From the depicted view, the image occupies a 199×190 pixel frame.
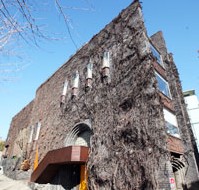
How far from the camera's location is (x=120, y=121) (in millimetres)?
9430

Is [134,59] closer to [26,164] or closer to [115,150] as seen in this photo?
[115,150]

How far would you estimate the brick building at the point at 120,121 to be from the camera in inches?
313

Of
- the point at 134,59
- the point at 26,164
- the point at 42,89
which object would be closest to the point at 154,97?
the point at 134,59

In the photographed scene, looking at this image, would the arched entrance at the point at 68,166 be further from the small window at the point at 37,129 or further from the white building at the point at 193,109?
the white building at the point at 193,109

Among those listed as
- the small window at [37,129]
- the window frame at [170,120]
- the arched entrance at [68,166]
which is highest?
the small window at [37,129]

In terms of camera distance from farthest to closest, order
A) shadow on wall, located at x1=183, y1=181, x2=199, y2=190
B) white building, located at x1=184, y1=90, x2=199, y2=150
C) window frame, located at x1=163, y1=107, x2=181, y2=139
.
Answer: white building, located at x1=184, y1=90, x2=199, y2=150
shadow on wall, located at x1=183, y1=181, x2=199, y2=190
window frame, located at x1=163, y1=107, x2=181, y2=139

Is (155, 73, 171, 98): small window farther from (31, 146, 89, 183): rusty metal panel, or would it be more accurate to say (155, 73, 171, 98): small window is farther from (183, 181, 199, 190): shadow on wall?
(31, 146, 89, 183): rusty metal panel

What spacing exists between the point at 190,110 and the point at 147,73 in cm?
992

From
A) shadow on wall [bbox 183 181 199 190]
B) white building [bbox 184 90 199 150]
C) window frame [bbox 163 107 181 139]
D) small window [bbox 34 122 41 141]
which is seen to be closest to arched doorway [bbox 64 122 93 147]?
window frame [bbox 163 107 181 139]

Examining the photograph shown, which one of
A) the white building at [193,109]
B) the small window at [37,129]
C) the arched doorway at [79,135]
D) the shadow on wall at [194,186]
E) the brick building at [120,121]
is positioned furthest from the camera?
the small window at [37,129]

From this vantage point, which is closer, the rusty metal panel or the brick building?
the brick building

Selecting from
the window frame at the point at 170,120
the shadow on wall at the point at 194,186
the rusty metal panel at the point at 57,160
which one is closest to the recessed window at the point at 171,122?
the window frame at the point at 170,120

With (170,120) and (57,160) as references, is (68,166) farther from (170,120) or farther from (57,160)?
(170,120)

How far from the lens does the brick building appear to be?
26.1 feet
